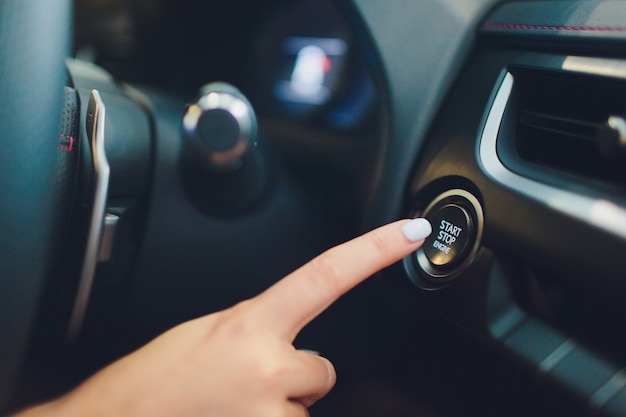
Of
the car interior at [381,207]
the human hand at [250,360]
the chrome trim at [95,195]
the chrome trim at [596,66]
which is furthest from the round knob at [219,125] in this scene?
the chrome trim at [596,66]

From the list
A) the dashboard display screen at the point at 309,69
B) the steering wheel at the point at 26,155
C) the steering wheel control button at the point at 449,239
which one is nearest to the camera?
the steering wheel at the point at 26,155

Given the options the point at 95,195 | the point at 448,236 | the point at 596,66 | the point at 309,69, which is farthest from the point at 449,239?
the point at 309,69

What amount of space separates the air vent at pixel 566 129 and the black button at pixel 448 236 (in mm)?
72

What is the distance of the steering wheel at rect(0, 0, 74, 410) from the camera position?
0.47 m

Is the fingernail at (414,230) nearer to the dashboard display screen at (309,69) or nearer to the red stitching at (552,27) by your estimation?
the red stitching at (552,27)

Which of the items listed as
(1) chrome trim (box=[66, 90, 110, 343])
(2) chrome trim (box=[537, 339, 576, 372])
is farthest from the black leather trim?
(1) chrome trim (box=[66, 90, 110, 343])

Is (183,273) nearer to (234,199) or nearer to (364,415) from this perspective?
(234,199)

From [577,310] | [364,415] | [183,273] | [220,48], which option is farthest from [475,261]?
[220,48]

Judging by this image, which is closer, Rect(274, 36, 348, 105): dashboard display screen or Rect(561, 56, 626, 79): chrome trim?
Rect(561, 56, 626, 79): chrome trim

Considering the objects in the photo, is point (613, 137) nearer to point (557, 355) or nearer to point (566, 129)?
point (566, 129)

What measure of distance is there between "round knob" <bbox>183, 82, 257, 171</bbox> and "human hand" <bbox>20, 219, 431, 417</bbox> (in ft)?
0.76

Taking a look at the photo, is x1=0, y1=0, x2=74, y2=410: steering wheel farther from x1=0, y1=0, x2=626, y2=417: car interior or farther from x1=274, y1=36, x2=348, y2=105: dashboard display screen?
x1=274, y1=36, x2=348, y2=105: dashboard display screen

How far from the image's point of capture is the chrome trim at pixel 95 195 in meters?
0.55

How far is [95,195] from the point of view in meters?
0.55
